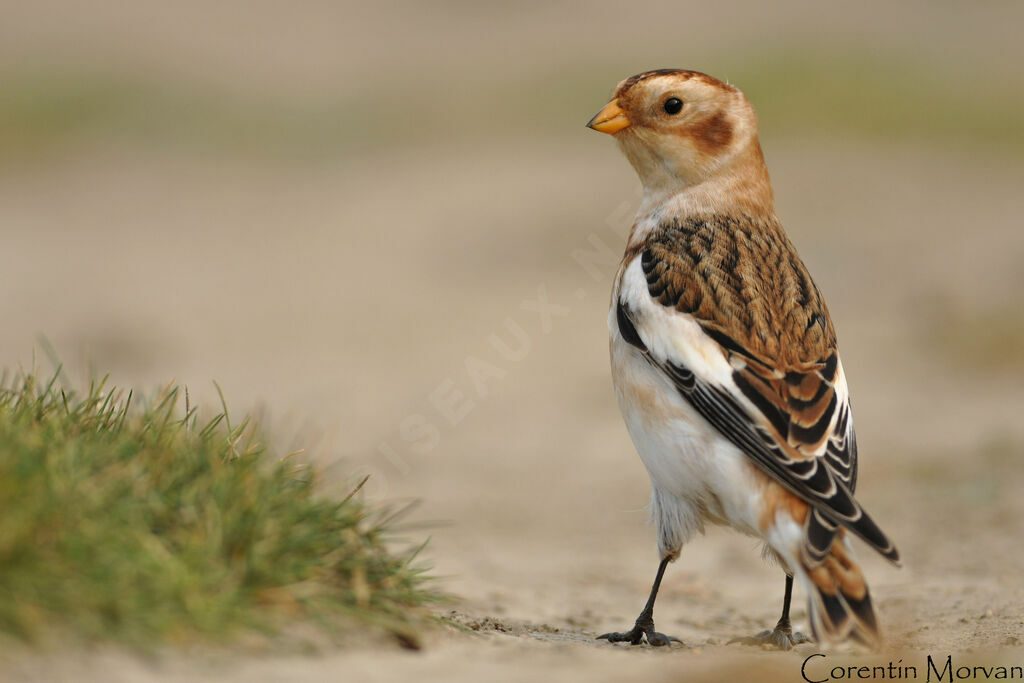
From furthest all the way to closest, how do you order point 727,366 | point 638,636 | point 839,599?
point 638,636 → point 727,366 → point 839,599

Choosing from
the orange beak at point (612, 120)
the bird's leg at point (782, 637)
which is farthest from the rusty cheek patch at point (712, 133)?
the bird's leg at point (782, 637)

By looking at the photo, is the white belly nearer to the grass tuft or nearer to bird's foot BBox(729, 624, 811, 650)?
bird's foot BBox(729, 624, 811, 650)

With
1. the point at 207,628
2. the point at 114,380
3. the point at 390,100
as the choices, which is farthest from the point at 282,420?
the point at 390,100

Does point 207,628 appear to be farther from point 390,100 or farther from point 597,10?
point 597,10

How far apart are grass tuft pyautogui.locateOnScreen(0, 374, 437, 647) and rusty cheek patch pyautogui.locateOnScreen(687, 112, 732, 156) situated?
216 cm

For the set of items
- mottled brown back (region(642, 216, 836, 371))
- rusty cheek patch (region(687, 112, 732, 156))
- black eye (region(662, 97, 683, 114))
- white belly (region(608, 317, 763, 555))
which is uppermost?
black eye (region(662, 97, 683, 114))

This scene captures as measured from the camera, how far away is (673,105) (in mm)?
5117

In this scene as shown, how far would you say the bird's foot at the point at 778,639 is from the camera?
172 inches

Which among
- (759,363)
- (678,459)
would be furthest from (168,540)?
(759,363)

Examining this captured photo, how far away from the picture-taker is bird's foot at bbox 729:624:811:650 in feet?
14.3

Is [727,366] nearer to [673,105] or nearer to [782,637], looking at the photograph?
[782,637]

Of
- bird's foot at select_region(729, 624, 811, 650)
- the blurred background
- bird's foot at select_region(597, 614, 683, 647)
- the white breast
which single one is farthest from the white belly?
the blurred background

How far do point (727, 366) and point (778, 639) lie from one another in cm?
107

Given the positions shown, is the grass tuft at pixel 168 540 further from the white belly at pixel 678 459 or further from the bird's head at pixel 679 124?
the bird's head at pixel 679 124
